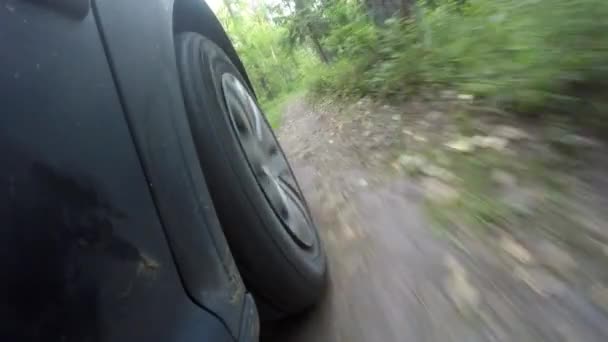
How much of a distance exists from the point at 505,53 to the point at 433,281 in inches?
63.6

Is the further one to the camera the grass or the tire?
the grass

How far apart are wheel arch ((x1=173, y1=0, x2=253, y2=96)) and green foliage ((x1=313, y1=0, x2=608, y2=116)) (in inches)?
59.5

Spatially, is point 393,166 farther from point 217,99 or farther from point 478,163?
point 217,99

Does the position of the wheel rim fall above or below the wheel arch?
below

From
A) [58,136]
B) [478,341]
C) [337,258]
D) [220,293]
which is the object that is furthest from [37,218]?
[337,258]

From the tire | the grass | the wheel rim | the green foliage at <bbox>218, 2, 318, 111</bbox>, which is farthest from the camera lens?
the green foliage at <bbox>218, 2, 318, 111</bbox>

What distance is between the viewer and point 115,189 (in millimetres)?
829

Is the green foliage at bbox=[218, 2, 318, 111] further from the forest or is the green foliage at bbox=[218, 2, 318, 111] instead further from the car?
the car

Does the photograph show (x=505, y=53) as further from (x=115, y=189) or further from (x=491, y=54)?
(x=115, y=189)

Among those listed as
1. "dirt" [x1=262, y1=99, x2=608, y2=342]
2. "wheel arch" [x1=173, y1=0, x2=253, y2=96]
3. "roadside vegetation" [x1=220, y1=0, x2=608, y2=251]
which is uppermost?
"wheel arch" [x1=173, y1=0, x2=253, y2=96]

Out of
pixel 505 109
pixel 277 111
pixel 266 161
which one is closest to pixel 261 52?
pixel 277 111

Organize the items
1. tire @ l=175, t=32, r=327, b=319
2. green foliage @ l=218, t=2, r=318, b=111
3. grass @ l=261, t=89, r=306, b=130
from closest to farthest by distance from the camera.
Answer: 1. tire @ l=175, t=32, r=327, b=319
2. grass @ l=261, t=89, r=306, b=130
3. green foliage @ l=218, t=2, r=318, b=111

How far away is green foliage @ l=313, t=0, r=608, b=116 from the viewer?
1814 mm

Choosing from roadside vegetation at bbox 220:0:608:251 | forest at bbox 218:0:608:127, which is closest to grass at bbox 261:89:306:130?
forest at bbox 218:0:608:127
